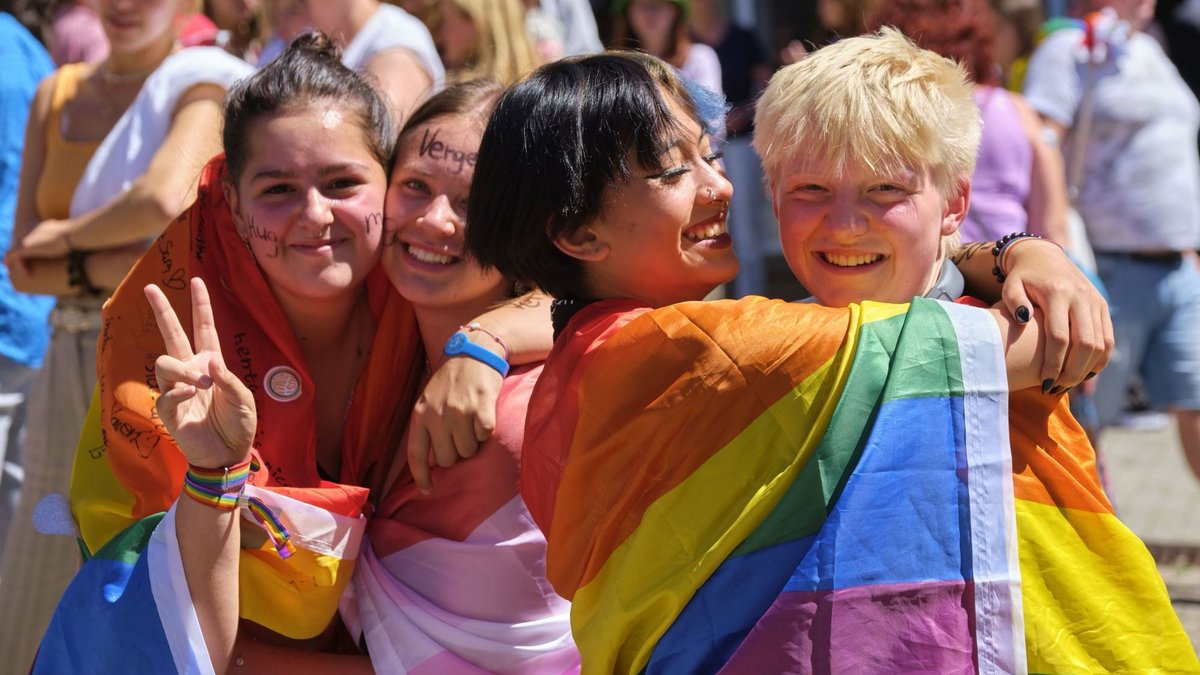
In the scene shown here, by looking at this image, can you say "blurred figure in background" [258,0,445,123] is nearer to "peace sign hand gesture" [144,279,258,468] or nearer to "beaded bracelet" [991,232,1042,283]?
"peace sign hand gesture" [144,279,258,468]

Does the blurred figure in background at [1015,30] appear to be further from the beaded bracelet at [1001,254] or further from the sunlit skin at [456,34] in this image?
the beaded bracelet at [1001,254]

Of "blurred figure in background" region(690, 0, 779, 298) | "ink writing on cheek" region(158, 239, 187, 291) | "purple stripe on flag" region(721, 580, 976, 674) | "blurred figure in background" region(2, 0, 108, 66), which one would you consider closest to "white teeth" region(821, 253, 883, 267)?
"purple stripe on flag" region(721, 580, 976, 674)

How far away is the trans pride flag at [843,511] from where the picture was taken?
1.76 m

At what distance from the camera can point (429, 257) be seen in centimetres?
245

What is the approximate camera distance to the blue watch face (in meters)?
2.30

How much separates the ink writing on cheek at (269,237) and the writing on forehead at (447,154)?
31 centimetres

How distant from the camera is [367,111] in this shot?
2570 mm

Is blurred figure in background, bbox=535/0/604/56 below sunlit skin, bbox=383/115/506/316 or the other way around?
below

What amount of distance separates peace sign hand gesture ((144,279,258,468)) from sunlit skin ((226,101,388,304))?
14.2 inches

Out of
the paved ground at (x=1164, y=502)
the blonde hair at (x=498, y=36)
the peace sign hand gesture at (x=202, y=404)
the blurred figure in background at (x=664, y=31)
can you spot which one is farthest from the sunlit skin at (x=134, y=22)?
the paved ground at (x=1164, y=502)

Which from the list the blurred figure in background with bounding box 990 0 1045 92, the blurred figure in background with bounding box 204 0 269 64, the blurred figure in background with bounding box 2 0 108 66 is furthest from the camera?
the blurred figure in background with bounding box 990 0 1045 92

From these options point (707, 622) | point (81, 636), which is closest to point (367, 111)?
point (81, 636)

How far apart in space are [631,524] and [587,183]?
1.77 feet

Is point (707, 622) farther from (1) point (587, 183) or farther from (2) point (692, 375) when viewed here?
(1) point (587, 183)
